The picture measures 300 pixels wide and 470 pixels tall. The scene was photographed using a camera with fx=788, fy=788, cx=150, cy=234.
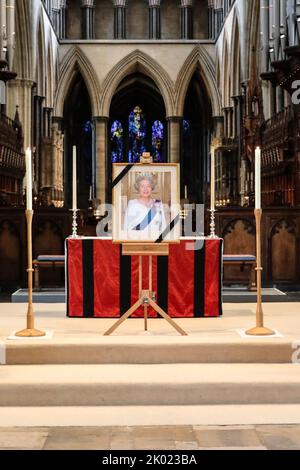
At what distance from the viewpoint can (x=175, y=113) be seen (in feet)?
80.8

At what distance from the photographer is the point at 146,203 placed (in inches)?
217

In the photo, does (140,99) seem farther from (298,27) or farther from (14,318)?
(14,318)

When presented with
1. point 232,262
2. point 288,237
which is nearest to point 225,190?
point 288,237

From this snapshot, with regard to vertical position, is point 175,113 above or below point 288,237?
above

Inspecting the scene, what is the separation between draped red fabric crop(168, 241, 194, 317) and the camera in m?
5.98

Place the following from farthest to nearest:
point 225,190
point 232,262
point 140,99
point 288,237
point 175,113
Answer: point 140,99, point 175,113, point 225,190, point 288,237, point 232,262

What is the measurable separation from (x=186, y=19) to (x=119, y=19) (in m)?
2.17

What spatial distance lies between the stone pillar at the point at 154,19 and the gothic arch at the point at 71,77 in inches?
93.7

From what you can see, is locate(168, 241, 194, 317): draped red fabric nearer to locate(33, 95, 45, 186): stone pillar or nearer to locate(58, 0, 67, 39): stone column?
locate(33, 95, 45, 186): stone pillar

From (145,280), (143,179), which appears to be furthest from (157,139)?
(143,179)

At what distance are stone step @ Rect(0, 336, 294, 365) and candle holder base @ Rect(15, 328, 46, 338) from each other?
0.64 feet

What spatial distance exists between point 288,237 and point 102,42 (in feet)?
55.0

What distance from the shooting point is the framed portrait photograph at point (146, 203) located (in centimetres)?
542

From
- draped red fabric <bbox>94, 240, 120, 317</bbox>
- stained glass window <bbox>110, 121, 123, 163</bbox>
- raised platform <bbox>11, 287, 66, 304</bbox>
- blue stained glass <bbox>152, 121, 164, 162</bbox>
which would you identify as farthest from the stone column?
draped red fabric <bbox>94, 240, 120, 317</bbox>
